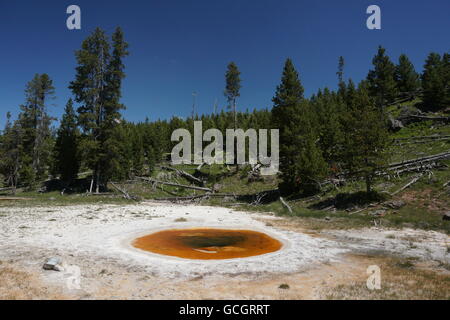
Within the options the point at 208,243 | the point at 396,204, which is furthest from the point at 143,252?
the point at 396,204

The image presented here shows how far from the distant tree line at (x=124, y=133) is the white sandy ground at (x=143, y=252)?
32.6 feet

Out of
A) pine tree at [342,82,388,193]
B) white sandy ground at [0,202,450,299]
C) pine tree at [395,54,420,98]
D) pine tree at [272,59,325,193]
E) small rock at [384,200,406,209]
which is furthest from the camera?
pine tree at [395,54,420,98]

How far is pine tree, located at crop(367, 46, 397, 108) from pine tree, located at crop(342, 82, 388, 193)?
30101mm

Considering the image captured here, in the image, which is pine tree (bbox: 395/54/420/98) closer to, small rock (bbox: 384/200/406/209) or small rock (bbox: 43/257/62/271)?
small rock (bbox: 384/200/406/209)

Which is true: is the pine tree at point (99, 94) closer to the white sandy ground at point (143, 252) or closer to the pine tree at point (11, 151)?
the pine tree at point (11, 151)

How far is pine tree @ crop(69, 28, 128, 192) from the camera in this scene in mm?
37031

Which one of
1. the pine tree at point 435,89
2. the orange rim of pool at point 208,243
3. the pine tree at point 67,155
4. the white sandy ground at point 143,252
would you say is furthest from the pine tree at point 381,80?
the pine tree at point 67,155

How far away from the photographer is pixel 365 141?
22.7 metres

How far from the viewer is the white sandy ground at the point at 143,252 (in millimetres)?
8469

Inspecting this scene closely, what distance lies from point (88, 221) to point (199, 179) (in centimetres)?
2764

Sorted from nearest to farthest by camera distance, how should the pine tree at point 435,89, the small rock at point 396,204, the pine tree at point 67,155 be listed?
the small rock at point 396,204
the pine tree at point 67,155
the pine tree at point 435,89

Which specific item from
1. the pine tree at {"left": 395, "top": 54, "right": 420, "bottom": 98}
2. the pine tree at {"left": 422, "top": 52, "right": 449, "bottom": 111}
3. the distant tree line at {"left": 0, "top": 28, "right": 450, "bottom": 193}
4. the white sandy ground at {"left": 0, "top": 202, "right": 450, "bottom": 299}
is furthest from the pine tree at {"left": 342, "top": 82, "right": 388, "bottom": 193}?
the pine tree at {"left": 395, "top": 54, "right": 420, "bottom": 98}

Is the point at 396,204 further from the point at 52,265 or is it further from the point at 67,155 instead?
the point at 67,155
